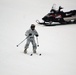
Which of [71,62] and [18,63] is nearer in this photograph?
[18,63]

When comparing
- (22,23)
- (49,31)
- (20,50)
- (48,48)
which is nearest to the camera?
(20,50)

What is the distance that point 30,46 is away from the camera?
22.0ft

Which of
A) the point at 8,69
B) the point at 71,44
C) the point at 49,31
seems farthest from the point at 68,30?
the point at 8,69

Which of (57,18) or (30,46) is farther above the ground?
(57,18)

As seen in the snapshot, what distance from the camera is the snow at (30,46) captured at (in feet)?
16.7

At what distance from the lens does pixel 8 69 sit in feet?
16.0

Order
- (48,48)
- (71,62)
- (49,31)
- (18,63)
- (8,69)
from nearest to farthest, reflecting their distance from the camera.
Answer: (8,69), (18,63), (71,62), (48,48), (49,31)

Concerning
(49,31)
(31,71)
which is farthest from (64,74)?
(49,31)

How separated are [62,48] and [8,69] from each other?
2037mm

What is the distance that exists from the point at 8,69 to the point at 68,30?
3.75 m

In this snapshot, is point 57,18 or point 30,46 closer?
point 30,46

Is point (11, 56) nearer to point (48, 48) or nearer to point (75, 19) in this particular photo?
point (48, 48)

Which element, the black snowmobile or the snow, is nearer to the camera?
the snow

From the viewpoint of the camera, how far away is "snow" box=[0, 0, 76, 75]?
510cm
